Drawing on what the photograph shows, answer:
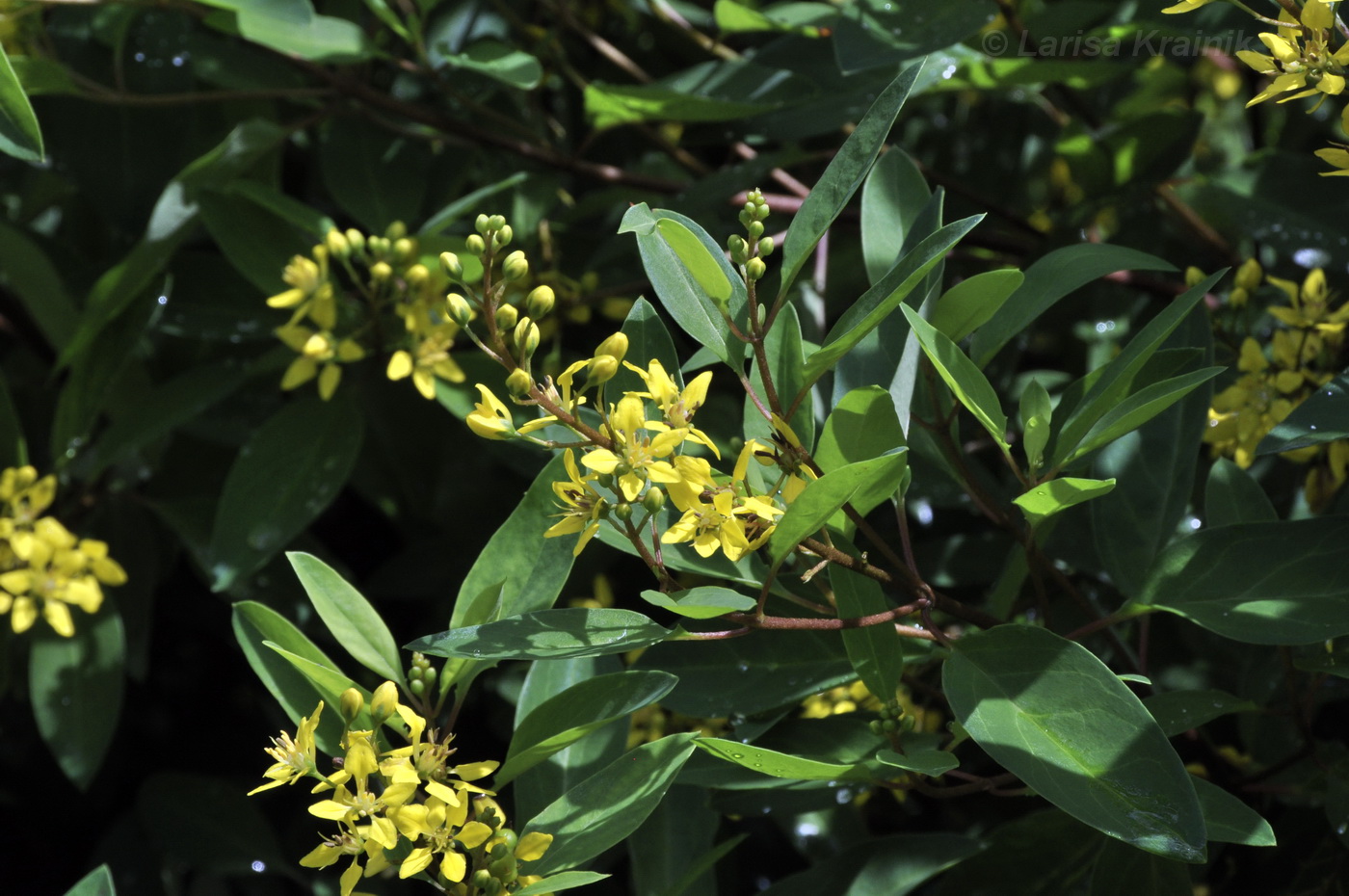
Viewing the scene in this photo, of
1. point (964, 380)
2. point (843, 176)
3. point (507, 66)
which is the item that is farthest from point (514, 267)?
point (507, 66)

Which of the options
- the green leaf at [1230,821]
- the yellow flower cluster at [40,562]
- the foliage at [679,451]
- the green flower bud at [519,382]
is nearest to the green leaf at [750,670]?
the foliage at [679,451]

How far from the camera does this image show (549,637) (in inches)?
34.7

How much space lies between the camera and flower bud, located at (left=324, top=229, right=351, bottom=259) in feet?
4.49

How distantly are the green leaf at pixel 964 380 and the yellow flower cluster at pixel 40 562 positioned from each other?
3.91ft

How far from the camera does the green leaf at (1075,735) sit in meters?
0.82

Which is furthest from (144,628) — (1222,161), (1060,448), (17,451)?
(1222,161)

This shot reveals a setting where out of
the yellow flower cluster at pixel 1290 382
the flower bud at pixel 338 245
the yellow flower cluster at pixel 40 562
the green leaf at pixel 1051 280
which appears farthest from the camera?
the yellow flower cluster at pixel 40 562

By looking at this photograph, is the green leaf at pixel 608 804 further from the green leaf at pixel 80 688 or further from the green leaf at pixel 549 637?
the green leaf at pixel 80 688

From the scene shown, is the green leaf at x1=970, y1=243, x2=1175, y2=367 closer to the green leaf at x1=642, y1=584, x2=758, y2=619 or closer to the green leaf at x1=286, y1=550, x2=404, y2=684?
the green leaf at x1=642, y1=584, x2=758, y2=619

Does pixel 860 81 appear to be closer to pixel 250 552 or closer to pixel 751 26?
pixel 751 26

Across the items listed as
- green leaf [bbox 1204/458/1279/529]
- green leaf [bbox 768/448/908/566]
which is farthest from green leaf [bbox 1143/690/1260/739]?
green leaf [bbox 768/448/908/566]

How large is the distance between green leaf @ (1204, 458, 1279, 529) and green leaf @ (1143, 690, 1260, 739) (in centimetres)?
17

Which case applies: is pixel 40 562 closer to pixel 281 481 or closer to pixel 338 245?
pixel 281 481

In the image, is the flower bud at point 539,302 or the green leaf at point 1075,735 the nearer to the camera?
the green leaf at point 1075,735
